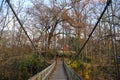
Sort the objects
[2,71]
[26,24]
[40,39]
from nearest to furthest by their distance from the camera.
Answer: [2,71], [26,24], [40,39]

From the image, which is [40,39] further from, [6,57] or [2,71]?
[2,71]

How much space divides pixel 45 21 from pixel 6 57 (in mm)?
13267

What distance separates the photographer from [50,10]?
37.0 m

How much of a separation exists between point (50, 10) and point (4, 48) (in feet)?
47.3

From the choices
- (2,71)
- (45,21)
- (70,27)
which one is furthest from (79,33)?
(2,71)

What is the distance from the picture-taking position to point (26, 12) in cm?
3456

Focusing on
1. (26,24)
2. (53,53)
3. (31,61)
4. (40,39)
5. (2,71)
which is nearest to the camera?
(2,71)

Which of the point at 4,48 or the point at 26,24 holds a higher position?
the point at 26,24

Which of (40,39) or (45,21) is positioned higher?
(45,21)

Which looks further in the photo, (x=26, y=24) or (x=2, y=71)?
(x=26, y=24)

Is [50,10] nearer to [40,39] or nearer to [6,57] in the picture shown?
[40,39]

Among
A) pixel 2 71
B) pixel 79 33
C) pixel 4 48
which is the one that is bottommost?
pixel 2 71

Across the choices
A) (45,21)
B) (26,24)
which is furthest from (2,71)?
(45,21)

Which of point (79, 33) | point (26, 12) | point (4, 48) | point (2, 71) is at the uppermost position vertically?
point (26, 12)
